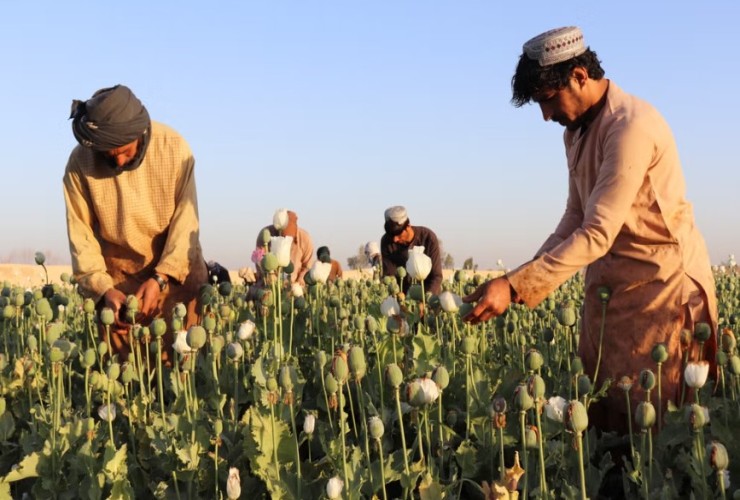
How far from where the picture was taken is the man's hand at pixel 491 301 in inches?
115

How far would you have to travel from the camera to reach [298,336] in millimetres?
4906

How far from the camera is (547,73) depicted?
3.15 metres

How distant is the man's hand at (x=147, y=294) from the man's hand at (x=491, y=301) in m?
1.82

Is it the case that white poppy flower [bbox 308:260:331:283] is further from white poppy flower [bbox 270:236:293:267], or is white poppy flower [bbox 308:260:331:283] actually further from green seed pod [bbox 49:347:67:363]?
green seed pod [bbox 49:347:67:363]

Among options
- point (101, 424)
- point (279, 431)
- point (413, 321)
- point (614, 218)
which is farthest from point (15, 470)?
point (614, 218)

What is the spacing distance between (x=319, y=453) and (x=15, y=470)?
112 cm

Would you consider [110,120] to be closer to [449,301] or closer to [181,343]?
[181,343]

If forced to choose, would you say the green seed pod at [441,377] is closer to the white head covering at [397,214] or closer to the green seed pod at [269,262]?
the green seed pod at [269,262]

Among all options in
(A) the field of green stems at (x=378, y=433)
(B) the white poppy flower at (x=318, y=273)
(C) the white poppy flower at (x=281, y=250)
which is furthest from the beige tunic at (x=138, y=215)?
(C) the white poppy flower at (x=281, y=250)

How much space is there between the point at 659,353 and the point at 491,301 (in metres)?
0.65

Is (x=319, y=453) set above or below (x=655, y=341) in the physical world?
below

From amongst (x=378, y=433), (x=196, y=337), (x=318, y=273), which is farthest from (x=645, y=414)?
(x=318, y=273)

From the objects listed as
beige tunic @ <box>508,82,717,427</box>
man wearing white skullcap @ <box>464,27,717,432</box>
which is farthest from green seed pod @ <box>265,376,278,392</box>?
beige tunic @ <box>508,82,717,427</box>

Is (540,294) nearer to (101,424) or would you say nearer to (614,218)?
(614,218)
